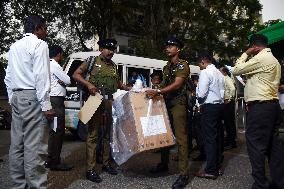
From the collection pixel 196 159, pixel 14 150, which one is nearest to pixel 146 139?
pixel 14 150

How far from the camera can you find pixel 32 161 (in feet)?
14.1

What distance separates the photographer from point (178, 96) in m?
5.57

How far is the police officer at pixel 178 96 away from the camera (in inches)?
213

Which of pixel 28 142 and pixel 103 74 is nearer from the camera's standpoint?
pixel 28 142

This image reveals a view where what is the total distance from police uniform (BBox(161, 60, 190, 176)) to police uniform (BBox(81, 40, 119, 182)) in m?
0.85

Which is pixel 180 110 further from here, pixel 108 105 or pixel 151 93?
pixel 108 105

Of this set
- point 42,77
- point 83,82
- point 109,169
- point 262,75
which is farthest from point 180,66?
point 42,77

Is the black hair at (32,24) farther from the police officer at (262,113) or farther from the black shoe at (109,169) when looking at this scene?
the black shoe at (109,169)

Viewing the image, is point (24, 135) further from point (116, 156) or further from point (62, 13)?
point (62, 13)

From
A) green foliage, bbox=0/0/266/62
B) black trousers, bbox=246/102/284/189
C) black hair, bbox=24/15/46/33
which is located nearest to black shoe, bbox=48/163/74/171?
black hair, bbox=24/15/46/33

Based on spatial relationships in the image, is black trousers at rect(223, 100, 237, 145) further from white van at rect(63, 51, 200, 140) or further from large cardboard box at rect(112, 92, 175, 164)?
large cardboard box at rect(112, 92, 175, 164)

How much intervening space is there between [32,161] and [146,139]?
1.55 metres

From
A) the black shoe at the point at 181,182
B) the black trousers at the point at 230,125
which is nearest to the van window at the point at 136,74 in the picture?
the black trousers at the point at 230,125

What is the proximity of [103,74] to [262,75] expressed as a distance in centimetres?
220
